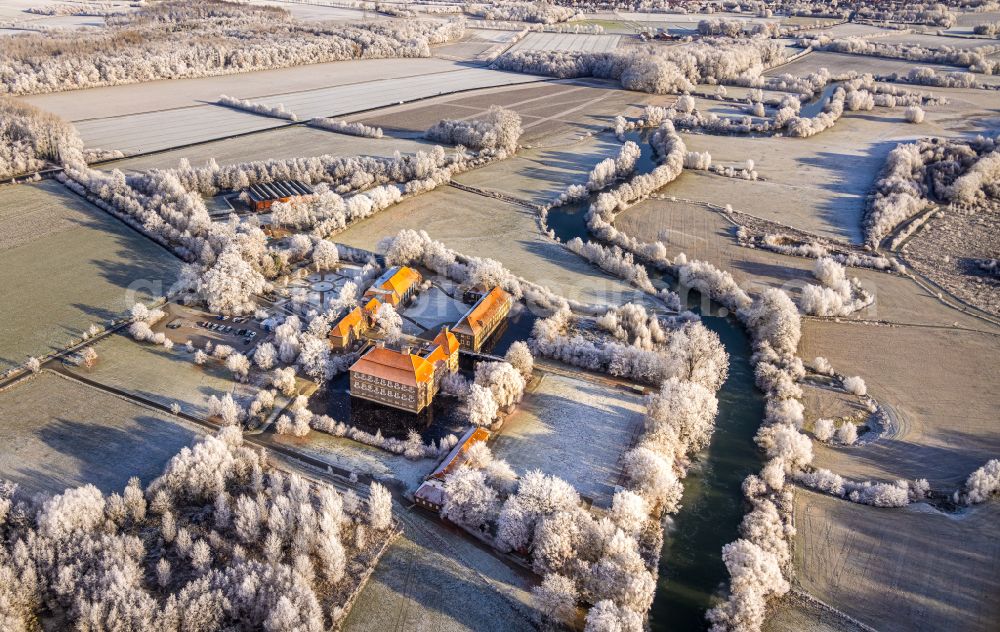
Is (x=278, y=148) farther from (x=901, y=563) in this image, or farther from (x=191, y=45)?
(x=901, y=563)

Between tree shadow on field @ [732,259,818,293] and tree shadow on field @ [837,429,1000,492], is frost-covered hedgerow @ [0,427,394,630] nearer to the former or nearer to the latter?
tree shadow on field @ [837,429,1000,492]

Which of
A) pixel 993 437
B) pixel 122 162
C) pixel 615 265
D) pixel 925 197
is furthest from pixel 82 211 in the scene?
pixel 925 197

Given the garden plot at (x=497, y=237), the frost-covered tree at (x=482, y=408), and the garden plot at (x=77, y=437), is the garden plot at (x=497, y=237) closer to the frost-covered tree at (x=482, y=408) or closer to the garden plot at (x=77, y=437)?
the frost-covered tree at (x=482, y=408)

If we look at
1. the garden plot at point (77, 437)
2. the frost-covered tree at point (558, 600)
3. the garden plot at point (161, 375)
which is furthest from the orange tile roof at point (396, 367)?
the frost-covered tree at point (558, 600)

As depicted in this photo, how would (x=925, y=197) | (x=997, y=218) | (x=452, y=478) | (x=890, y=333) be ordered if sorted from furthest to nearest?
1. (x=925, y=197)
2. (x=997, y=218)
3. (x=890, y=333)
4. (x=452, y=478)

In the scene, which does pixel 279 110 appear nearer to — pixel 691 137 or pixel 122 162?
pixel 122 162
